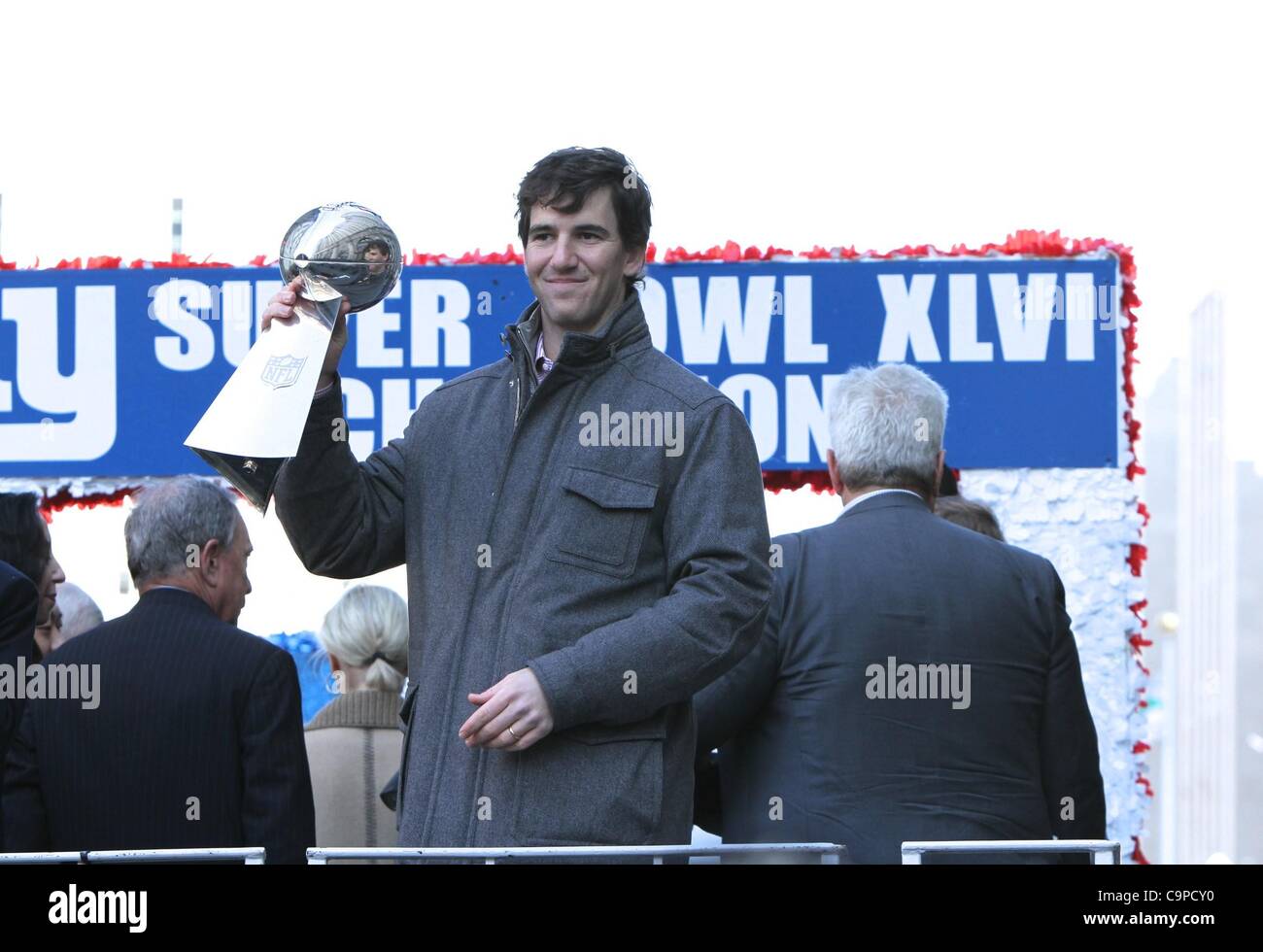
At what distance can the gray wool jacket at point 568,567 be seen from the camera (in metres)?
2.32

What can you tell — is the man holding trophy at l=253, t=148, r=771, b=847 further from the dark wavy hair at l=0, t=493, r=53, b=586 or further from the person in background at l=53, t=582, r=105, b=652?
the person in background at l=53, t=582, r=105, b=652

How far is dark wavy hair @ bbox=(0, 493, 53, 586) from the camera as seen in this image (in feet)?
12.1

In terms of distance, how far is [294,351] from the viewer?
231 centimetres

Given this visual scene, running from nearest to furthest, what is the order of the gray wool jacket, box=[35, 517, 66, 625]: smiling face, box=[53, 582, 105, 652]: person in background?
1. the gray wool jacket
2. box=[35, 517, 66, 625]: smiling face
3. box=[53, 582, 105, 652]: person in background

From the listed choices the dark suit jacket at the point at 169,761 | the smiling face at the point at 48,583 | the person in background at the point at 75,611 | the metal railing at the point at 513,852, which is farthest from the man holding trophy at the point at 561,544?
the person in background at the point at 75,611

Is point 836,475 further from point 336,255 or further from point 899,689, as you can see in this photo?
point 336,255

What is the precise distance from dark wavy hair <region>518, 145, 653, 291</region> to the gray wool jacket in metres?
Result: 0.13

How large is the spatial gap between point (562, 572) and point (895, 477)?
0.96 m

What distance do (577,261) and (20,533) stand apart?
1795 mm

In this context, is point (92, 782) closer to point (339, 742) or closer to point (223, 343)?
point (339, 742)

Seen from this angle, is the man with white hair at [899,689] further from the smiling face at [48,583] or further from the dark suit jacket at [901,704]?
the smiling face at [48,583]

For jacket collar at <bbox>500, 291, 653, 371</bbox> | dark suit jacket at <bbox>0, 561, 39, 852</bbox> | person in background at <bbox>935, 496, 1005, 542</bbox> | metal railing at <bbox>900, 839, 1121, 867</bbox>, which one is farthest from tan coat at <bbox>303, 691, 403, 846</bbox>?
metal railing at <bbox>900, 839, 1121, 867</bbox>

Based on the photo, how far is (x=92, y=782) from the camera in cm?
312
